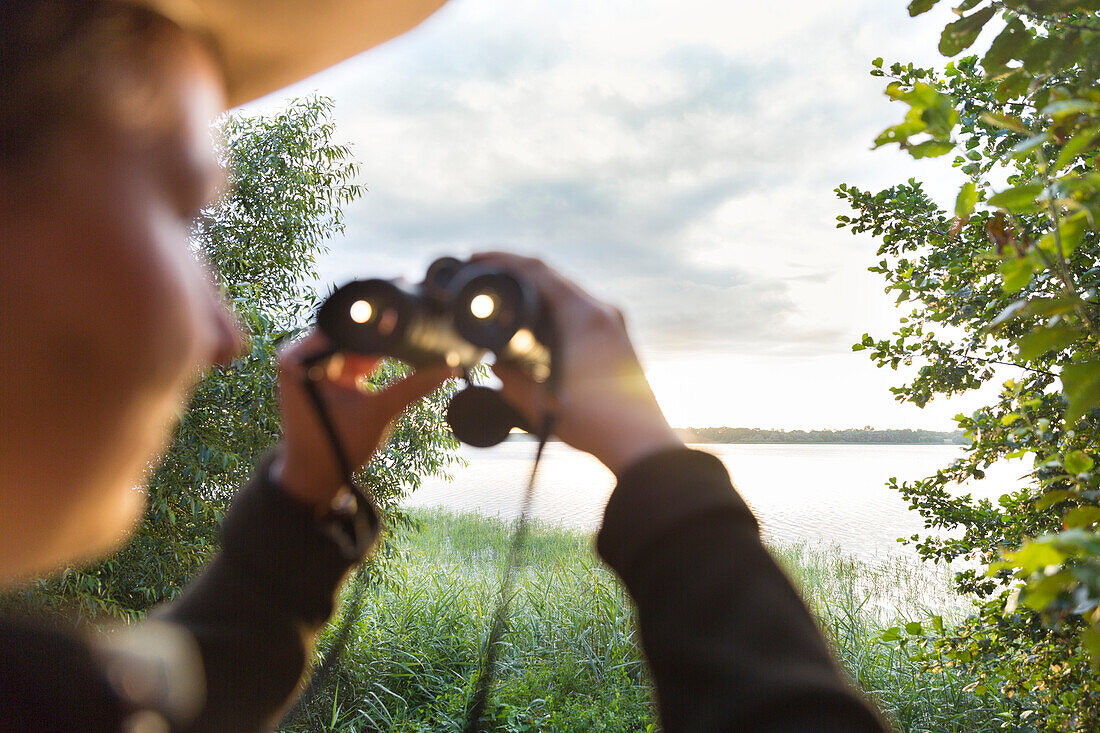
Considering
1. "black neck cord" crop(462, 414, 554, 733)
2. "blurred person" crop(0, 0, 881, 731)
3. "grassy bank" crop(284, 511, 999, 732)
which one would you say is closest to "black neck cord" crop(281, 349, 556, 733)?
"black neck cord" crop(462, 414, 554, 733)

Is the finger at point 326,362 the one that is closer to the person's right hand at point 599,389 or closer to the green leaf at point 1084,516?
the person's right hand at point 599,389

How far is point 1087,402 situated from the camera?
13.3 inches

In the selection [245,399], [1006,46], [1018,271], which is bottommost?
[1018,271]

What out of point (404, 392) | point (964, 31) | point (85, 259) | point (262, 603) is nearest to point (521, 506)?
point (404, 392)

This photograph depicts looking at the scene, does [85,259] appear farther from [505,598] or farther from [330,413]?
[505,598]

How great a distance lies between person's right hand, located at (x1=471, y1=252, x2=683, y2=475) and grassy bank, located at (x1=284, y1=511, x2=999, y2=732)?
141 centimetres

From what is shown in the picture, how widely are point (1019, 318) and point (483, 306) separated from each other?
1038mm

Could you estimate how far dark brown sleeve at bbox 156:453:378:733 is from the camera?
638 millimetres

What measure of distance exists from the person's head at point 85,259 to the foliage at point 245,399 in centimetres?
138

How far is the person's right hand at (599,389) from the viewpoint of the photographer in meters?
0.48

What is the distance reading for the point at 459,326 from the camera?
2.27ft

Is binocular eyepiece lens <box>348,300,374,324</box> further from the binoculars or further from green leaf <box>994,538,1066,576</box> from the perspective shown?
green leaf <box>994,538,1066,576</box>

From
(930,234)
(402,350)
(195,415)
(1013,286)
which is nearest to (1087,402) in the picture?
(1013,286)

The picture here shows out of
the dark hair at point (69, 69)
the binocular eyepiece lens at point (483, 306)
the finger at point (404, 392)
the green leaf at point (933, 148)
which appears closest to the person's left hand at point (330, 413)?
the finger at point (404, 392)
